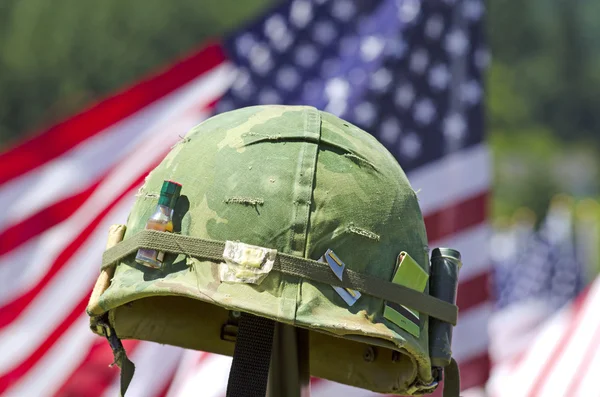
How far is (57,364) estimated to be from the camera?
4.46m

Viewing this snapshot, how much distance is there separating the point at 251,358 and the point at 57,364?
207 centimetres

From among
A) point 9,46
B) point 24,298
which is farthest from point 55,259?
point 9,46

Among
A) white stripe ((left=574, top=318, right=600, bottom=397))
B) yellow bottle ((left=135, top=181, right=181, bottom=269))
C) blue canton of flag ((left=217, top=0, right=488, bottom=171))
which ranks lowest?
white stripe ((left=574, top=318, right=600, bottom=397))

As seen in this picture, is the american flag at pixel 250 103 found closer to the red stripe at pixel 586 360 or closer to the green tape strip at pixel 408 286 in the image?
the red stripe at pixel 586 360

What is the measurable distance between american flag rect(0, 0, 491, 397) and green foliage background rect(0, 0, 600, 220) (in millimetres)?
28746

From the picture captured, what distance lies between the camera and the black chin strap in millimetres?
2619

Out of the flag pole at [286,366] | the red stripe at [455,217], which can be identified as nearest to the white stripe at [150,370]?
the red stripe at [455,217]

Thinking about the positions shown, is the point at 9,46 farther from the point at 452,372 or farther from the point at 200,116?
the point at 452,372

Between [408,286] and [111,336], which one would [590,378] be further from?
[111,336]

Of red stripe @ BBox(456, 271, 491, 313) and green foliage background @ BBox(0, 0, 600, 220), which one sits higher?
green foliage background @ BBox(0, 0, 600, 220)

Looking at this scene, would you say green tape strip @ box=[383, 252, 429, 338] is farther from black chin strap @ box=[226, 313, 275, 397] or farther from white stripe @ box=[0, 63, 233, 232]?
white stripe @ box=[0, 63, 233, 232]

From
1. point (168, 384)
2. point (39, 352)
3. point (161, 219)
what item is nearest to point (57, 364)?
point (39, 352)

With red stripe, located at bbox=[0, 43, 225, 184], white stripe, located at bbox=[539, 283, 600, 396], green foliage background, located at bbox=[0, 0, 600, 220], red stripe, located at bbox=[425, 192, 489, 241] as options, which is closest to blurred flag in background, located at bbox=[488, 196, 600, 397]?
white stripe, located at bbox=[539, 283, 600, 396]

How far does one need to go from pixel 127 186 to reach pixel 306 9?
4.32 ft
